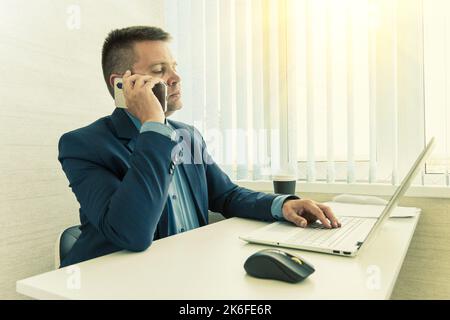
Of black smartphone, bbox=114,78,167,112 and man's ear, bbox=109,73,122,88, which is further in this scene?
man's ear, bbox=109,73,122,88

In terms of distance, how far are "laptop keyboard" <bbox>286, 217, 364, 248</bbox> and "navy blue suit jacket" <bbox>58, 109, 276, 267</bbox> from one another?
0.21 metres

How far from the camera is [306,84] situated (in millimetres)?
1870

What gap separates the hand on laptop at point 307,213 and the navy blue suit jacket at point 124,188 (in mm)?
95

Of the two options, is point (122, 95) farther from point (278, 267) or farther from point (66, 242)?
point (278, 267)

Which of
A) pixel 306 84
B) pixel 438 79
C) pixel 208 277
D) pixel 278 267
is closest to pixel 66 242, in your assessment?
pixel 208 277

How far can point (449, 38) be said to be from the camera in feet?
5.21

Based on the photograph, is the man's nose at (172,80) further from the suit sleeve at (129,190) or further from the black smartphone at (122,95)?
the suit sleeve at (129,190)

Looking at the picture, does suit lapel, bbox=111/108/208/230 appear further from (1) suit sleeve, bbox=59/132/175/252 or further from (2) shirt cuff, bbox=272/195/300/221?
(2) shirt cuff, bbox=272/195/300/221

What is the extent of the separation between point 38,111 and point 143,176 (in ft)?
3.22

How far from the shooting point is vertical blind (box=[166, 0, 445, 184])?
5.57 ft

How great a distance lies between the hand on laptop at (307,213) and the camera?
1.00 metres

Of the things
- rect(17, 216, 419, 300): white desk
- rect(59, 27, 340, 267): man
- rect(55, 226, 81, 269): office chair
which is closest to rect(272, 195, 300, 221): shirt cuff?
rect(59, 27, 340, 267): man
